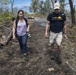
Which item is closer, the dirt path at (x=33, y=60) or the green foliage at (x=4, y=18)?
the dirt path at (x=33, y=60)

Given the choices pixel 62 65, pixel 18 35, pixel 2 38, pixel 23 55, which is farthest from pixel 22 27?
pixel 2 38

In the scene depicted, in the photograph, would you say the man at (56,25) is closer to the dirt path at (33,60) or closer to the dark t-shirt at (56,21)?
the dark t-shirt at (56,21)

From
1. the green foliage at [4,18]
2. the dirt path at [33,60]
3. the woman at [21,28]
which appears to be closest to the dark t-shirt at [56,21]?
the woman at [21,28]

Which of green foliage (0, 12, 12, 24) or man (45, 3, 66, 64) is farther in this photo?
green foliage (0, 12, 12, 24)

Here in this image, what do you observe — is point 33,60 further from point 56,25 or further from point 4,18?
point 4,18

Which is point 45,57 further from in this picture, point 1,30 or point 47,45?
point 1,30

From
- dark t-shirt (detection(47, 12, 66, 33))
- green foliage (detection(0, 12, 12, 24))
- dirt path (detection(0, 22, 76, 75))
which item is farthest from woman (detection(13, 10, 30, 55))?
green foliage (detection(0, 12, 12, 24))

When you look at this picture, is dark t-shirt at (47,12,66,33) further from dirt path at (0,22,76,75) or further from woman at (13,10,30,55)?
dirt path at (0,22,76,75)

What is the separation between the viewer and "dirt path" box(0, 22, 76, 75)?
10602 mm

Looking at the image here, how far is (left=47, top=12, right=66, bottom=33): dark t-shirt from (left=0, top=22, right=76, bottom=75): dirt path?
3.66 feet

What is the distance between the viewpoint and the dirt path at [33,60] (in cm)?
1060

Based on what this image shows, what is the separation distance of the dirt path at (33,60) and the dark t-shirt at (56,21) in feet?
3.66

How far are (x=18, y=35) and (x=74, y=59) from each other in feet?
7.27

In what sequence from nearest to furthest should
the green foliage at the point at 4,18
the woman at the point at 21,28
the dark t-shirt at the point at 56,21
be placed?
the dark t-shirt at the point at 56,21 < the woman at the point at 21,28 < the green foliage at the point at 4,18
